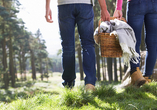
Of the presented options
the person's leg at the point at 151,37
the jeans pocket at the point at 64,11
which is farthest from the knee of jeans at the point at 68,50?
the person's leg at the point at 151,37

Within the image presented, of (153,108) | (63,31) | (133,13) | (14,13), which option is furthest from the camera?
(14,13)

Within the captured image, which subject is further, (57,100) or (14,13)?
(14,13)

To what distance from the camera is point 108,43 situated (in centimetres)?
226

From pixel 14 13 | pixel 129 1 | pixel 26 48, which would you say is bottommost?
pixel 26 48

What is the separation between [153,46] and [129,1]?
34.9 inches

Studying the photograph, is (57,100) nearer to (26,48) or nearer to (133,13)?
(133,13)

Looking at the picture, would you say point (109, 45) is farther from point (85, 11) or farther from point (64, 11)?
point (64, 11)

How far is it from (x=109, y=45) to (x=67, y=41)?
64 centimetres

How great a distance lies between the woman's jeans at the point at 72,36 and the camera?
7.59 ft

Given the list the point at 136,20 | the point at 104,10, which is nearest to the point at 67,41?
the point at 104,10

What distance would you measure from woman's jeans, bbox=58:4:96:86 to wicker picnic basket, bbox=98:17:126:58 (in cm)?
19

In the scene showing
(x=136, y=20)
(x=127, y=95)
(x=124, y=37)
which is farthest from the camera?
(x=136, y=20)

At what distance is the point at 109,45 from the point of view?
2.27 m

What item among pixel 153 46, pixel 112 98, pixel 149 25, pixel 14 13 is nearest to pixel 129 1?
pixel 149 25
